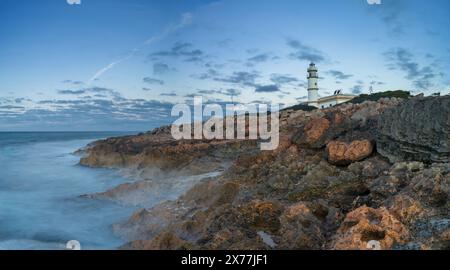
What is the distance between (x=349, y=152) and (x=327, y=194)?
1.55 metres

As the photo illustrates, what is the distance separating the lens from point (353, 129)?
8.73m

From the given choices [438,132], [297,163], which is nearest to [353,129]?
[297,163]

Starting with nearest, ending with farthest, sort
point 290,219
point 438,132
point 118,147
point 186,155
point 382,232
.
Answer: point 382,232, point 290,219, point 438,132, point 186,155, point 118,147

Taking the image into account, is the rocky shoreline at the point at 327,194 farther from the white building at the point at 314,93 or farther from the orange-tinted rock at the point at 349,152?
the white building at the point at 314,93

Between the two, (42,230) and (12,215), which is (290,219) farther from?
(12,215)

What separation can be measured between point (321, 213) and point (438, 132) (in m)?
2.30

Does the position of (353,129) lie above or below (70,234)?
above

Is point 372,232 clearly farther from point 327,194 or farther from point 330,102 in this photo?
point 330,102

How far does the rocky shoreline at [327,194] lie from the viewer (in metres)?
4.37

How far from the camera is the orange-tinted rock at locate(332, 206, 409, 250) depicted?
3.94 meters

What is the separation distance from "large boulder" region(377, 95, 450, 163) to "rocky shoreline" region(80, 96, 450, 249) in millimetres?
17

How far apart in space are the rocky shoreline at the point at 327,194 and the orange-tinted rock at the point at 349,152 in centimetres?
2

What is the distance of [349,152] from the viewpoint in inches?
291

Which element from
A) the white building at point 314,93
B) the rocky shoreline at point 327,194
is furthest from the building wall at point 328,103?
the rocky shoreline at point 327,194
